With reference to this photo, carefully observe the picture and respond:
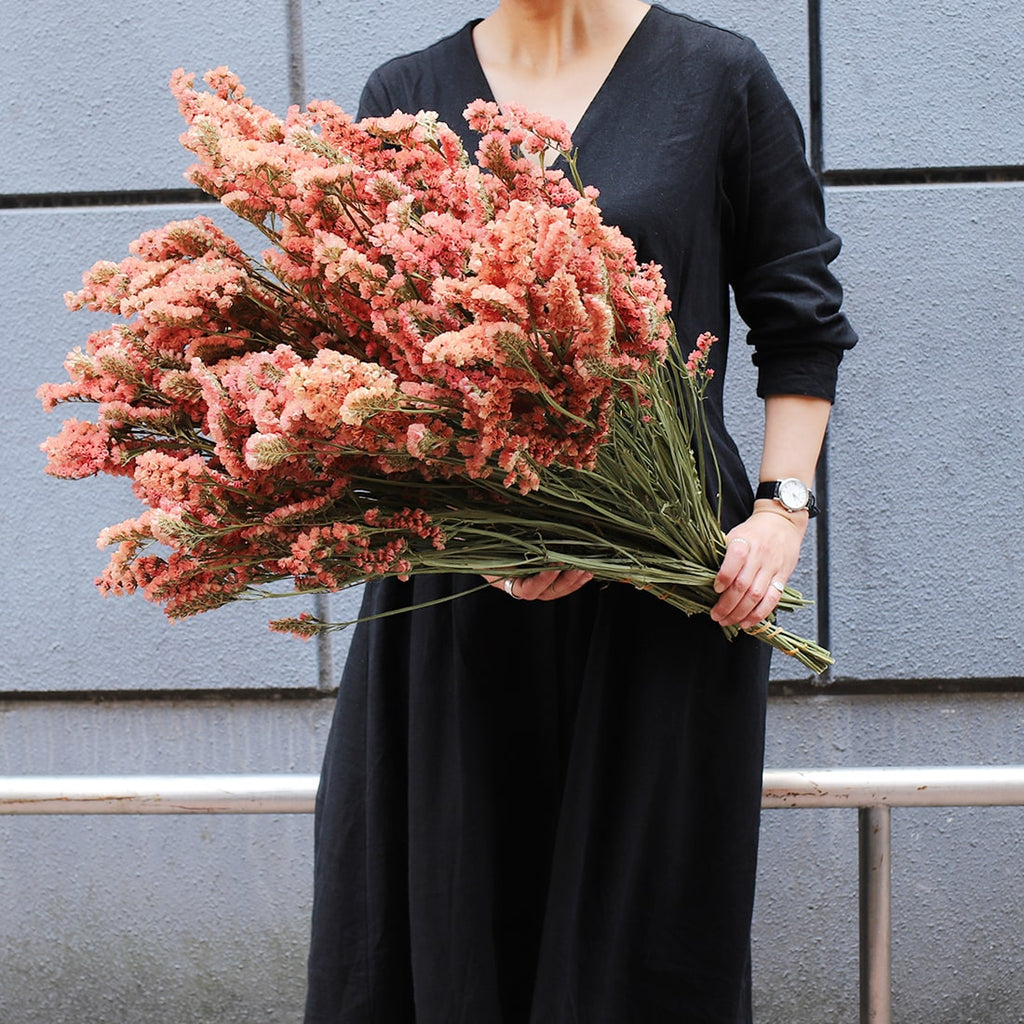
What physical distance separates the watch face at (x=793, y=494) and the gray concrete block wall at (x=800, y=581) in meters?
1.03

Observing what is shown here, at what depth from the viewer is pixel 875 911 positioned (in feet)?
3.83

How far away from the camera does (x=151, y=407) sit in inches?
33.7

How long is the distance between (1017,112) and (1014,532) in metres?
0.86

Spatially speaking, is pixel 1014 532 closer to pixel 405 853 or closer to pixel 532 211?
pixel 405 853

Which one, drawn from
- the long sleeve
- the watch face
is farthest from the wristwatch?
the long sleeve

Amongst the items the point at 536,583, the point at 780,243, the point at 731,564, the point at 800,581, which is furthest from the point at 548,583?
the point at 800,581

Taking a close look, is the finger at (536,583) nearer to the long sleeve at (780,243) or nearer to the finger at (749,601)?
the finger at (749,601)

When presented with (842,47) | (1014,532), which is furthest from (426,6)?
(1014,532)

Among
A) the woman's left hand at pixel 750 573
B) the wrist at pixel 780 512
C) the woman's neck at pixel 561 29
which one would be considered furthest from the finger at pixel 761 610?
the woman's neck at pixel 561 29

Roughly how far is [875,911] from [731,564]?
420mm

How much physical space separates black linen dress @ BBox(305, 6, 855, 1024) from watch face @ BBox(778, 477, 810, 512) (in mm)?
54

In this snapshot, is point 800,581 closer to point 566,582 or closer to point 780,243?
point 780,243

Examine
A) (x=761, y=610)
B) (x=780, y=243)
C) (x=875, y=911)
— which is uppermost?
(x=780, y=243)

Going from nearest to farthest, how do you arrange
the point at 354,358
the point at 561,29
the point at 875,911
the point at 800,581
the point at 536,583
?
the point at 354,358 < the point at 536,583 < the point at 875,911 < the point at 561,29 < the point at 800,581
